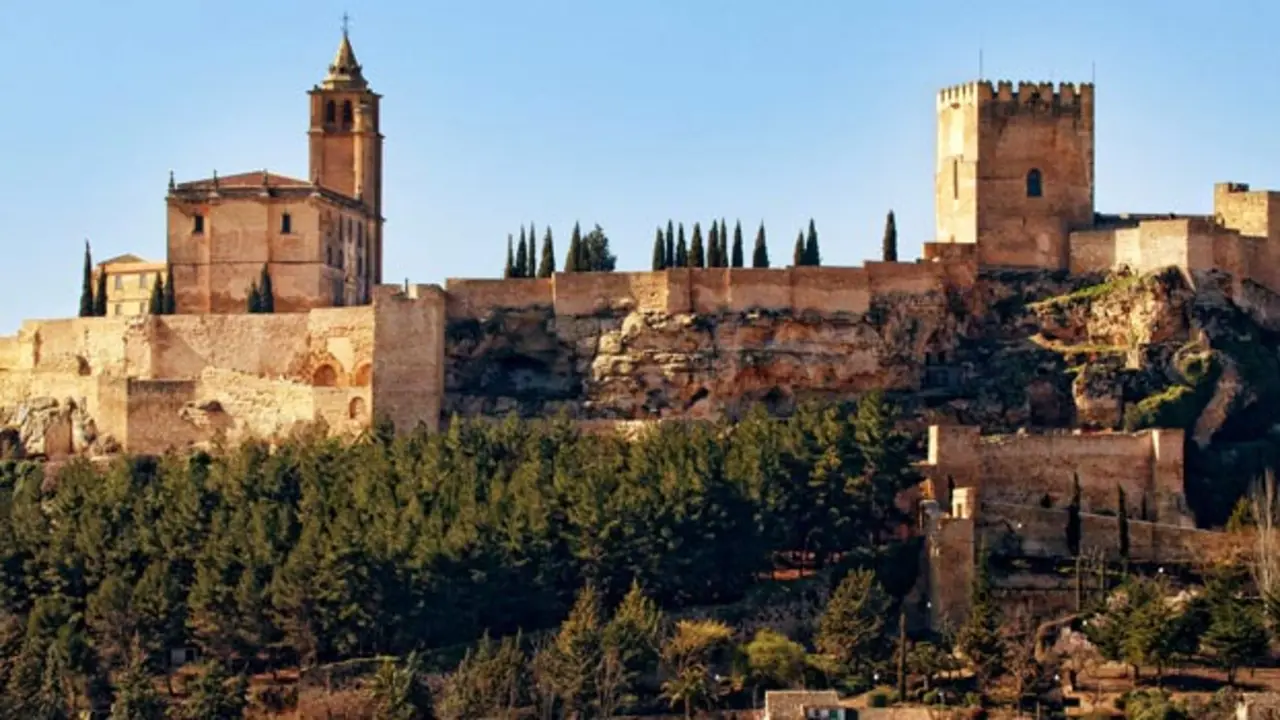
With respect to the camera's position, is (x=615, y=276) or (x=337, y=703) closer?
(x=337, y=703)

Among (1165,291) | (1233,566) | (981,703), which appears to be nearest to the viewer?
(981,703)

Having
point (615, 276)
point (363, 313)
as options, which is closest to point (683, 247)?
point (615, 276)

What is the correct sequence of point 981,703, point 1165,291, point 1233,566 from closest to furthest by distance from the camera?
point 981,703 < point 1233,566 < point 1165,291

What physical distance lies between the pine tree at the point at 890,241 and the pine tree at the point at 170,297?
1399cm

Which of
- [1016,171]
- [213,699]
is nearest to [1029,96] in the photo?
[1016,171]

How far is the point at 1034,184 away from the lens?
71.0m

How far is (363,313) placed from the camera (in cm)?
6938

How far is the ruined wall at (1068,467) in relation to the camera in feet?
217

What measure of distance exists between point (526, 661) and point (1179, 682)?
10.6 m

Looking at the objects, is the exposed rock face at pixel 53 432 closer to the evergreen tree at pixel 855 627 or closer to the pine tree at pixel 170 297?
the pine tree at pixel 170 297

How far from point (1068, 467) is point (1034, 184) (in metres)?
7.05

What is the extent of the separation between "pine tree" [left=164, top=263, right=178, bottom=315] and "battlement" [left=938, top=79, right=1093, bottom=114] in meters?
15.6

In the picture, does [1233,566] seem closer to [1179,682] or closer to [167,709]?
[1179,682]

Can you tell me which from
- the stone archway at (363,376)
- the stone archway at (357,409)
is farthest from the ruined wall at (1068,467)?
the stone archway at (363,376)
